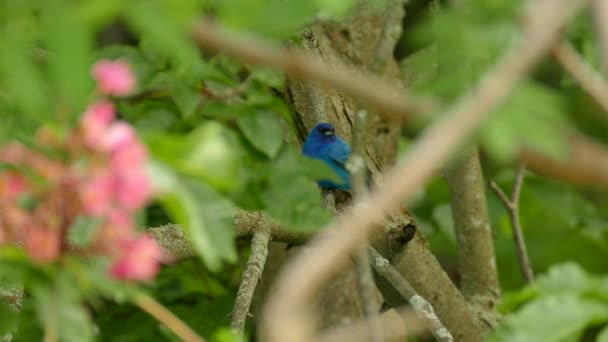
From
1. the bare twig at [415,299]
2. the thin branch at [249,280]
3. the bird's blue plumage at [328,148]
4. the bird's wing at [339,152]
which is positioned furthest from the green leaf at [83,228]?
the bird's wing at [339,152]

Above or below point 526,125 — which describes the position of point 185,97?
below

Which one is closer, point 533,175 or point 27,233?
point 27,233

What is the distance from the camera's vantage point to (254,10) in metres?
1.62

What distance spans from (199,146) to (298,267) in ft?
2.17

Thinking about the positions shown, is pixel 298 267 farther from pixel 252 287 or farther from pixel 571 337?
pixel 252 287

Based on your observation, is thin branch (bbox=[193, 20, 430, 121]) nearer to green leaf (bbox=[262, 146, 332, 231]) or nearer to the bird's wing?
green leaf (bbox=[262, 146, 332, 231])

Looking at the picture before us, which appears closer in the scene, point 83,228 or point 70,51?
point 70,51

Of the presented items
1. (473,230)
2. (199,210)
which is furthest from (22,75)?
(473,230)

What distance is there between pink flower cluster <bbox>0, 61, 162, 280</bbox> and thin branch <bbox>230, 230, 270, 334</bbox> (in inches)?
58.2

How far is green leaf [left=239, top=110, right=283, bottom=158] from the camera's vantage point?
2.84m

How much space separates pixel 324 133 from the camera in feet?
15.2

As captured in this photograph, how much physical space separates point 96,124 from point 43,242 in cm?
20

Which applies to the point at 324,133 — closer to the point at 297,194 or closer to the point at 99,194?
the point at 297,194

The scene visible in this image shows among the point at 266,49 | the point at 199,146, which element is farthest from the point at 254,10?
the point at 266,49
